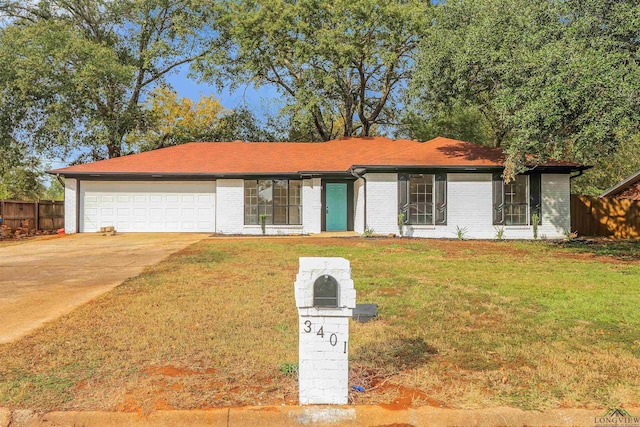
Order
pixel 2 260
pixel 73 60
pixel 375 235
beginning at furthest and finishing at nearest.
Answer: pixel 73 60
pixel 375 235
pixel 2 260

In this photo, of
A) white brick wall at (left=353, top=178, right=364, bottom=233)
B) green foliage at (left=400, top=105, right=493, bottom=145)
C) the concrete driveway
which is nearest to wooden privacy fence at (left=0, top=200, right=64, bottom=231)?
the concrete driveway

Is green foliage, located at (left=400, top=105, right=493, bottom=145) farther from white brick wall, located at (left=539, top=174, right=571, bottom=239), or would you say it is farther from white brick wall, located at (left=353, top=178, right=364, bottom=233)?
white brick wall, located at (left=539, top=174, right=571, bottom=239)

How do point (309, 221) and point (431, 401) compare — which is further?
point (309, 221)

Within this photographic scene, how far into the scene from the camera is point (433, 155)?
17719 millimetres

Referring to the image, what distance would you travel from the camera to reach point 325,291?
10.8 feet

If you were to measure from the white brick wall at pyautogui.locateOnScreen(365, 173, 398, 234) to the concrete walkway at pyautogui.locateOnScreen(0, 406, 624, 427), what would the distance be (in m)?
13.7

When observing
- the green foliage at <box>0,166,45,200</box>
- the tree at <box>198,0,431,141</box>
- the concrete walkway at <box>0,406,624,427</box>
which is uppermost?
the tree at <box>198,0,431,141</box>

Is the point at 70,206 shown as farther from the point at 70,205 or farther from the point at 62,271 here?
the point at 62,271

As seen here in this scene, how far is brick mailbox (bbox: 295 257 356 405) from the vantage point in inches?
129

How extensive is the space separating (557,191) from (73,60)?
2622 centimetres

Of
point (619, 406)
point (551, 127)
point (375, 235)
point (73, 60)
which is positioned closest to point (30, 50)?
point (73, 60)

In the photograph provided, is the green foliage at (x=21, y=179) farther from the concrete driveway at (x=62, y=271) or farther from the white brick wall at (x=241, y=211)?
the white brick wall at (x=241, y=211)

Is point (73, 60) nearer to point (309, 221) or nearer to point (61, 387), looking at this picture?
point (309, 221)

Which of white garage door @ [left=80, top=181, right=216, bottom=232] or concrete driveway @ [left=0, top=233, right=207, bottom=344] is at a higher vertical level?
white garage door @ [left=80, top=181, right=216, bottom=232]
